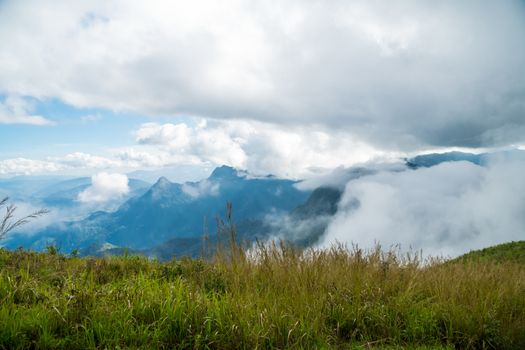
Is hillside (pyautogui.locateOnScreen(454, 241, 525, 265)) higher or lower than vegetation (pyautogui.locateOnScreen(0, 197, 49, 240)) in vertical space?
lower

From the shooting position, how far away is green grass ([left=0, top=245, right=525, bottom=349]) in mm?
4875

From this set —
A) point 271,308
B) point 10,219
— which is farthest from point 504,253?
point 10,219

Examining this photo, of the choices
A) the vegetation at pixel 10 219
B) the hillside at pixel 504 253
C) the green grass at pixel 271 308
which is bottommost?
the hillside at pixel 504 253

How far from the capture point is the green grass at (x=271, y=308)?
488 centimetres

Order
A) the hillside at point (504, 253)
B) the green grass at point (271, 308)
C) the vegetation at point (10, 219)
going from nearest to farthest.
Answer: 1. the green grass at point (271, 308)
2. the vegetation at point (10, 219)
3. the hillside at point (504, 253)

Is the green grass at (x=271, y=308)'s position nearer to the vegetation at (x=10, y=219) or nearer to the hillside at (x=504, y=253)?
the vegetation at (x=10, y=219)

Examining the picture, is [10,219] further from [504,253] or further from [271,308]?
[504,253]

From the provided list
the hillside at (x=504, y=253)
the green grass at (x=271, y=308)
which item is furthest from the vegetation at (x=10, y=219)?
the hillside at (x=504, y=253)

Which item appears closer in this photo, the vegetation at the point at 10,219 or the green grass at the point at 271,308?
the green grass at the point at 271,308

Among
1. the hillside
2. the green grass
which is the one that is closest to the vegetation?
the green grass

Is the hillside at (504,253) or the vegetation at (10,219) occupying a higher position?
the vegetation at (10,219)

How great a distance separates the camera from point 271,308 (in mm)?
5512

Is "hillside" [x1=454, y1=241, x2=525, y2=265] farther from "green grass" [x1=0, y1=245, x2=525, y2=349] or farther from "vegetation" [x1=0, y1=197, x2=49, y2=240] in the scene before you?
"vegetation" [x1=0, y1=197, x2=49, y2=240]

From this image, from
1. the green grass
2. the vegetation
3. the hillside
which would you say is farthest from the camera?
the hillside
